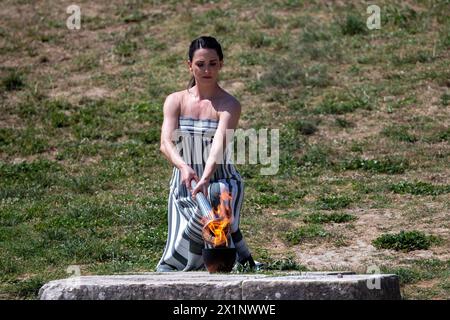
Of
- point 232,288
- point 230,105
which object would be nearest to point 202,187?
point 230,105

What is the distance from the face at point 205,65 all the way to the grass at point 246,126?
146 centimetres

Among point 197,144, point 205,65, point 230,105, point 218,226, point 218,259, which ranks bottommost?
point 218,259

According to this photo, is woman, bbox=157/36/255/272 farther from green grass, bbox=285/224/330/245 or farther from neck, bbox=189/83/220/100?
green grass, bbox=285/224/330/245

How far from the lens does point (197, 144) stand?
7824mm

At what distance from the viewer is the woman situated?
25.3 ft

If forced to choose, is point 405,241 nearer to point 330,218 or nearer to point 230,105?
point 330,218

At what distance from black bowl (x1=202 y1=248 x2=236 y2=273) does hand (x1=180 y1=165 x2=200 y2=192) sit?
0.60 m

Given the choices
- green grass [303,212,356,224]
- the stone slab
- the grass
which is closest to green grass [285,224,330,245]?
the grass

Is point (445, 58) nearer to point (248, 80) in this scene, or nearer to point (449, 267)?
point (248, 80)

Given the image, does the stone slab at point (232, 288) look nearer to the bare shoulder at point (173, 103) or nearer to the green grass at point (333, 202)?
the bare shoulder at point (173, 103)

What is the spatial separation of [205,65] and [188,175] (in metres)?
0.85

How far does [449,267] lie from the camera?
854cm
